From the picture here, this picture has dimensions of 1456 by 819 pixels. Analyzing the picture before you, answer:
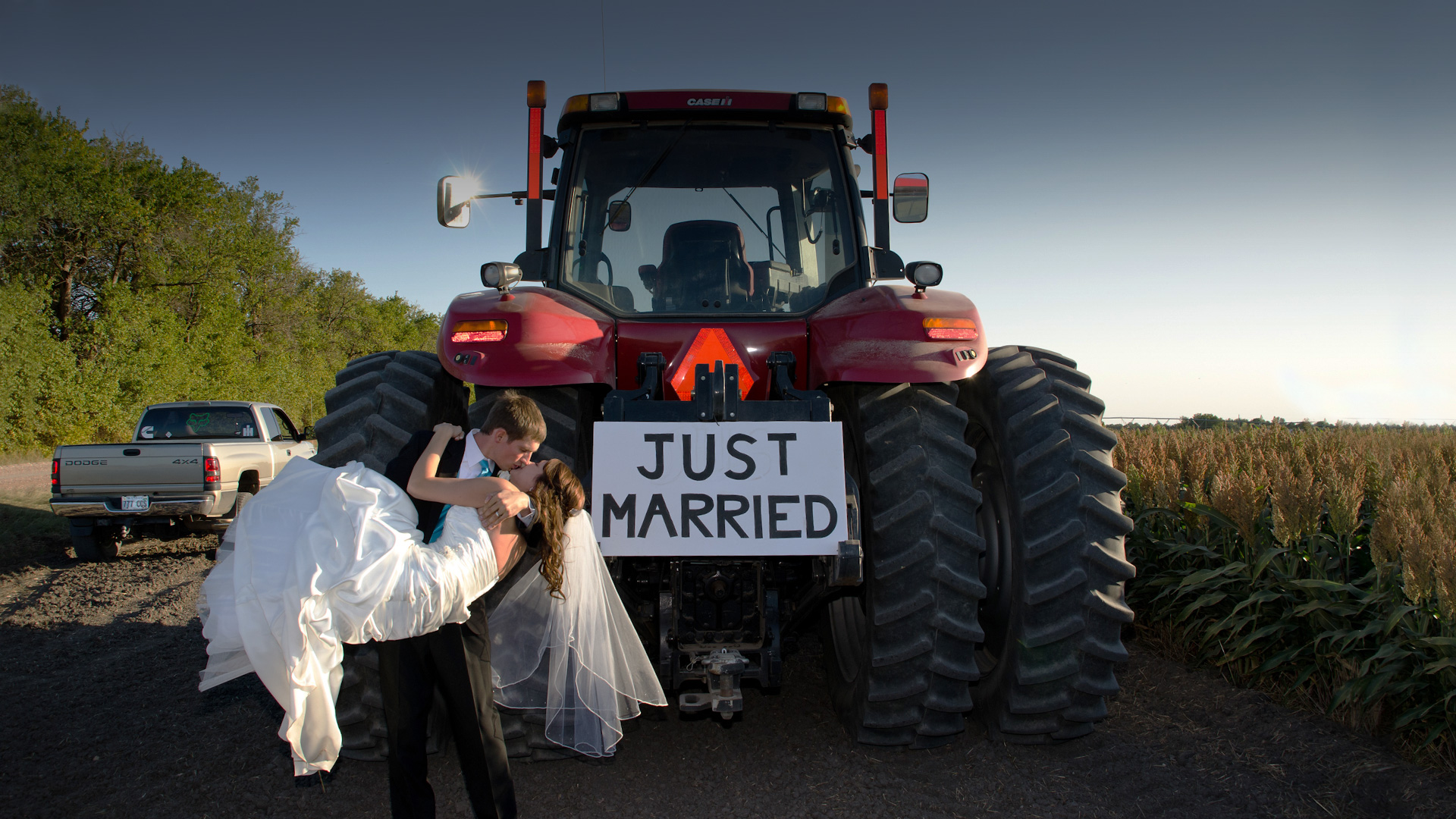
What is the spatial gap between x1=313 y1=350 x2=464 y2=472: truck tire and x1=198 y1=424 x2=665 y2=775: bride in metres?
0.45

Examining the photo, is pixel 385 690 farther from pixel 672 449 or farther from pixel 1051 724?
pixel 1051 724

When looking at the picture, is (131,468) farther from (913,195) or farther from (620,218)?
(913,195)

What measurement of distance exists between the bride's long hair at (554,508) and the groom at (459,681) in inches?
2.6

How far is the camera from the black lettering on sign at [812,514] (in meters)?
2.92

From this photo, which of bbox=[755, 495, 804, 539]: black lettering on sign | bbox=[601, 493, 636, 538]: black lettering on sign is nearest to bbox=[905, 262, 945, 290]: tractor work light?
bbox=[755, 495, 804, 539]: black lettering on sign

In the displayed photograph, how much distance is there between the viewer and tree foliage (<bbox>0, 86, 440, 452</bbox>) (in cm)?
2305

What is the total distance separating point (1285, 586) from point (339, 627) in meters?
4.53

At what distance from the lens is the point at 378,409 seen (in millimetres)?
3385

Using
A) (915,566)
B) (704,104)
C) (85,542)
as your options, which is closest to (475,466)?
(915,566)

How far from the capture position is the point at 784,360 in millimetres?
3594

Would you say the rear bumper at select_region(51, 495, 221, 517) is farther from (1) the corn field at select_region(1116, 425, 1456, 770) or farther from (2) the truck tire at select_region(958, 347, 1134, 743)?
(1) the corn field at select_region(1116, 425, 1456, 770)

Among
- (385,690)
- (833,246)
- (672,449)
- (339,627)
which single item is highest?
(833,246)

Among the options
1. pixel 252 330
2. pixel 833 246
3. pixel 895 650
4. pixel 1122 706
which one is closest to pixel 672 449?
pixel 895 650

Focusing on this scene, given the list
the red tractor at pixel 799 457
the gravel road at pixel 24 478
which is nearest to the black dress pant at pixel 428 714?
the red tractor at pixel 799 457
